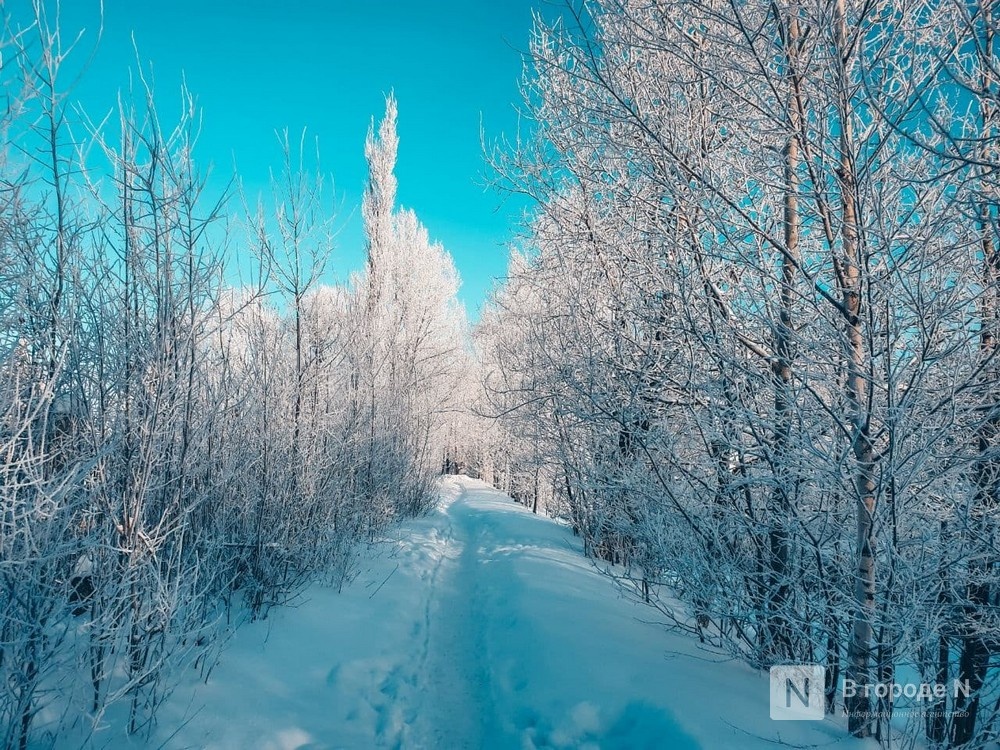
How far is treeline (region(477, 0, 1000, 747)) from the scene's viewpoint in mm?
2273

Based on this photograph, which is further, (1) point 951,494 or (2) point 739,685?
(2) point 739,685

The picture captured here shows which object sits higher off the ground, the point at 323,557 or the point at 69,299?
the point at 69,299

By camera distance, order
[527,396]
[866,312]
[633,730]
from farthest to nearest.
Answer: [527,396], [633,730], [866,312]

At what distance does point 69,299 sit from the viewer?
2.80 m

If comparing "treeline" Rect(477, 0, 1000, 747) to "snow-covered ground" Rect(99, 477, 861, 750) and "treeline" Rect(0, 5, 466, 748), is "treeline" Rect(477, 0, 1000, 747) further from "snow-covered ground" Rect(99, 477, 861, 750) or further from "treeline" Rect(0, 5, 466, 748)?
"treeline" Rect(0, 5, 466, 748)

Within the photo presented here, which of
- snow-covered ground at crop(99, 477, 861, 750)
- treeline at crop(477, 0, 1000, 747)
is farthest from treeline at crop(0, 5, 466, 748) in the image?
treeline at crop(477, 0, 1000, 747)

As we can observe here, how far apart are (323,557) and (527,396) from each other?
120 inches

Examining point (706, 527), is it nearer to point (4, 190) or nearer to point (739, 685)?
point (739, 685)

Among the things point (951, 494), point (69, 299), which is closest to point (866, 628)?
point (951, 494)
